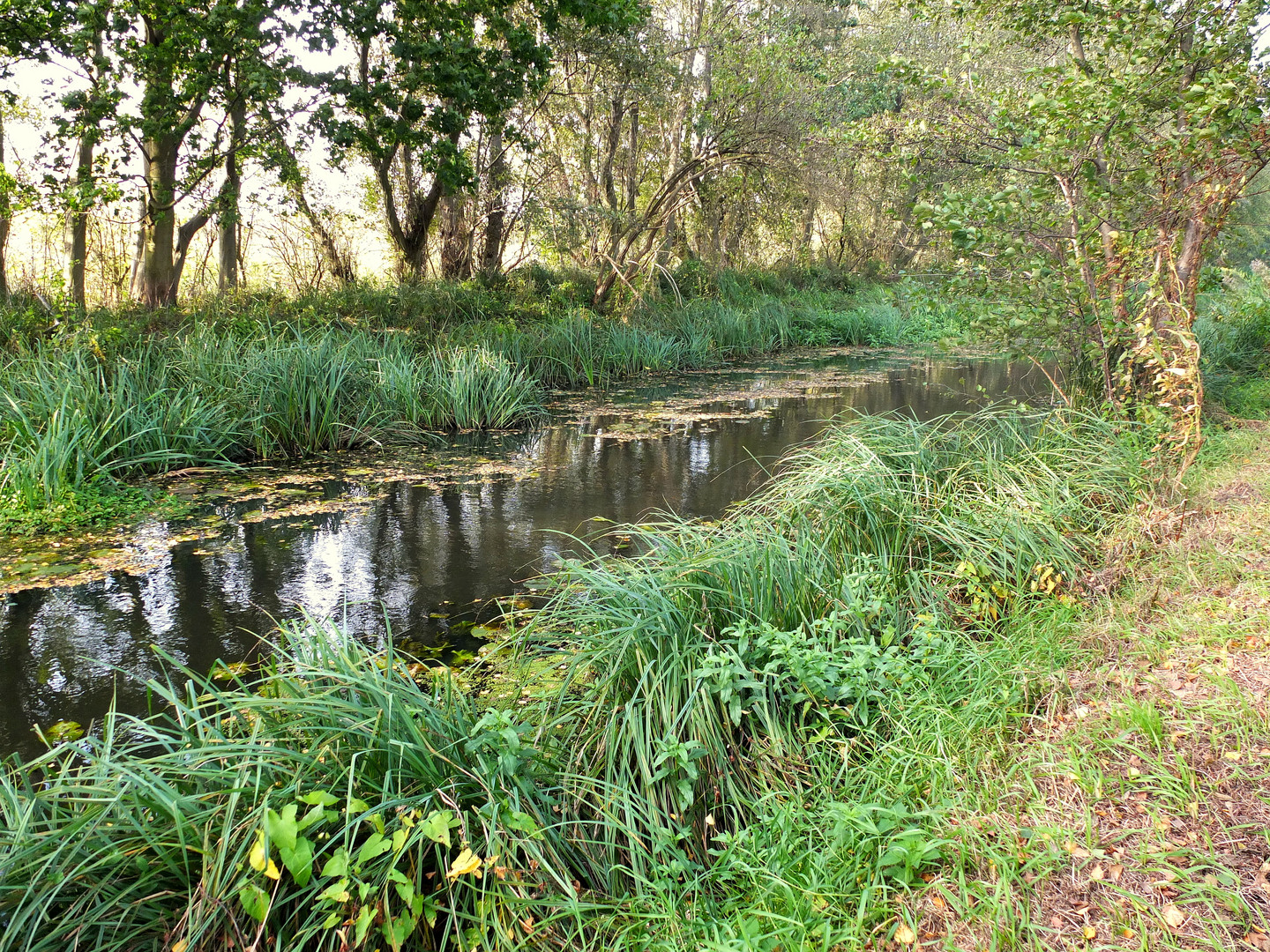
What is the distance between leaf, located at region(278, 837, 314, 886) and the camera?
1871 mm

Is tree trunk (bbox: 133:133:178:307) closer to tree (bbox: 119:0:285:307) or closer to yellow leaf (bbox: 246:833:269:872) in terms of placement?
tree (bbox: 119:0:285:307)

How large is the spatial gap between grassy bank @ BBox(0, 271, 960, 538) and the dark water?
102cm

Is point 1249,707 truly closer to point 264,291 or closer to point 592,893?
point 592,893

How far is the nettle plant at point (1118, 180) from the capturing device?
4.82 meters

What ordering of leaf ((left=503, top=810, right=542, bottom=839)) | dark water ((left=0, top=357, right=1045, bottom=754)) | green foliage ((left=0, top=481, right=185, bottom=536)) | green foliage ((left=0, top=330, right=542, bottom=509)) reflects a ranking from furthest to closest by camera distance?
green foliage ((left=0, top=330, right=542, bottom=509)), green foliage ((left=0, top=481, right=185, bottom=536)), dark water ((left=0, top=357, right=1045, bottom=754)), leaf ((left=503, top=810, right=542, bottom=839))

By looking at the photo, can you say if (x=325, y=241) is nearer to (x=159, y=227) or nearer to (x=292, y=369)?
(x=159, y=227)

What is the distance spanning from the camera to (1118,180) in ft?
19.9

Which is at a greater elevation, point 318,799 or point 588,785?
point 318,799

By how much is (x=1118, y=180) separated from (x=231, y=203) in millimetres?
9500

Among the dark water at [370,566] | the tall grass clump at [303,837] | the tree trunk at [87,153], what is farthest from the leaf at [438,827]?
the tree trunk at [87,153]

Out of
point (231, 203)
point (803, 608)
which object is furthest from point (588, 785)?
point (231, 203)

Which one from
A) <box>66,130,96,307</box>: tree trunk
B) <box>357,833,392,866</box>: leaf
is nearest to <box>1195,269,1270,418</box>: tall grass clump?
<box>357,833,392,866</box>: leaf

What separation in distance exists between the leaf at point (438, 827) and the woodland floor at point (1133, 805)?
1.09 m

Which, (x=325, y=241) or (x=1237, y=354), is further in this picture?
(x=325, y=241)
